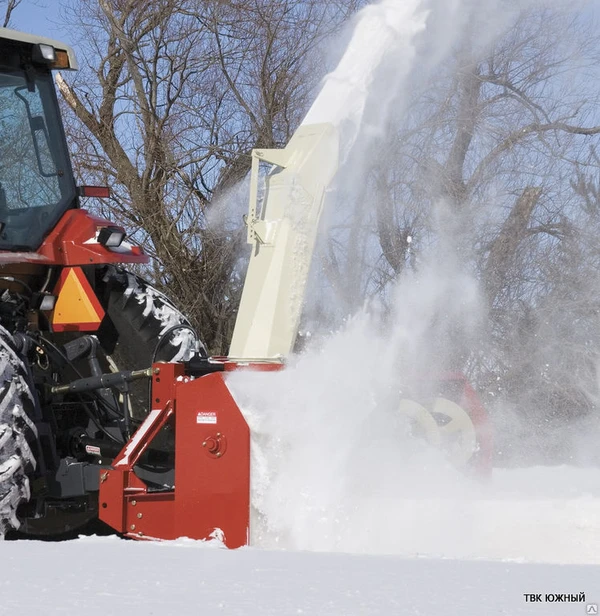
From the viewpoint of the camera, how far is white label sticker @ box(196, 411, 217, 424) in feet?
12.9

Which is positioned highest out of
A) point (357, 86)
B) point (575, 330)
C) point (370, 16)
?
point (370, 16)

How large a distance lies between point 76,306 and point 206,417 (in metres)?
0.98

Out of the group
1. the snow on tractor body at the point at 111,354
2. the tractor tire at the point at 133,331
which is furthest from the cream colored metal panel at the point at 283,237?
the tractor tire at the point at 133,331

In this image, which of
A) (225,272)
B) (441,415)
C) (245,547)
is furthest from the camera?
(225,272)

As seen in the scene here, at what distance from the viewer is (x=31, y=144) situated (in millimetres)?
4859

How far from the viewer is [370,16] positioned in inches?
190

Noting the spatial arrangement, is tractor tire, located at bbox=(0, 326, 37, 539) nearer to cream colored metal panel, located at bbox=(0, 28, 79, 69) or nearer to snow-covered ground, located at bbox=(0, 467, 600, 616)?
snow-covered ground, located at bbox=(0, 467, 600, 616)

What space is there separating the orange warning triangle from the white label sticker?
32.3 inches

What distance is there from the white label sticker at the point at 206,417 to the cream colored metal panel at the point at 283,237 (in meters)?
0.35

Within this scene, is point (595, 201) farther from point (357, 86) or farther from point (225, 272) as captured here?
point (357, 86)

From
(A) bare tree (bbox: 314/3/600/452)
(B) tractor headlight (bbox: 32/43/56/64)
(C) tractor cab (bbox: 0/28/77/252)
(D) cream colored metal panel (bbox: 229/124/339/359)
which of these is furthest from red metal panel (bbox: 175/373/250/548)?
(A) bare tree (bbox: 314/3/600/452)

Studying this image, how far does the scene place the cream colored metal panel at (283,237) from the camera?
4188 mm

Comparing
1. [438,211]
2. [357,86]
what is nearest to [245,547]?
[357,86]

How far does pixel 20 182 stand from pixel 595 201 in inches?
205
